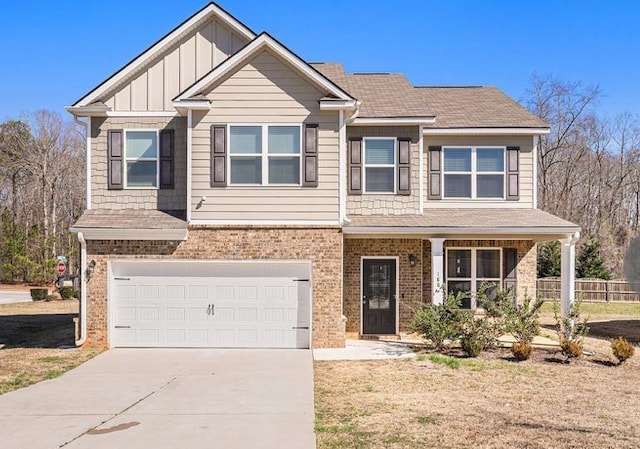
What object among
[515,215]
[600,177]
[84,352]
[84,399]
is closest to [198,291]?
[84,352]

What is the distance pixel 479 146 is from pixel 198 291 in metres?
8.73

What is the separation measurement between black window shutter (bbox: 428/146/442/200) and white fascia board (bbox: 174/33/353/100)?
3840 mm

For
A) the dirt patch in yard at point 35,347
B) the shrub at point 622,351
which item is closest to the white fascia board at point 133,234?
the dirt patch in yard at point 35,347

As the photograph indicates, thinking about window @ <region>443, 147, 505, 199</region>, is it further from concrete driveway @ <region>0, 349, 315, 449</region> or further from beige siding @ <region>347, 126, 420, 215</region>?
concrete driveway @ <region>0, 349, 315, 449</region>

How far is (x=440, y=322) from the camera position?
14.0 m

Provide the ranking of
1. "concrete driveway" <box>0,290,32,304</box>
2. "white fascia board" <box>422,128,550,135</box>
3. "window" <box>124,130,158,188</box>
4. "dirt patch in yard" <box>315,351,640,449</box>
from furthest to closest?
"concrete driveway" <box>0,290,32,304</box> → "white fascia board" <box>422,128,550,135</box> → "window" <box>124,130,158,188</box> → "dirt patch in yard" <box>315,351,640,449</box>

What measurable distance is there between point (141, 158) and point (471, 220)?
8607mm

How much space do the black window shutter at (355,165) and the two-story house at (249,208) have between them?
0.03 m

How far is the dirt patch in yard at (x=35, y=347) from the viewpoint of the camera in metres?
11.7

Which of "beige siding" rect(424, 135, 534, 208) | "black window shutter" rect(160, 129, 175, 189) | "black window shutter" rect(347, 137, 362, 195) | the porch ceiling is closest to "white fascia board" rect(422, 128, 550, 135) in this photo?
"beige siding" rect(424, 135, 534, 208)

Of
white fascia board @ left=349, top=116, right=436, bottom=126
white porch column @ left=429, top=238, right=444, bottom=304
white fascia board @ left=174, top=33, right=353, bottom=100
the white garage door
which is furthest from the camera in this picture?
white fascia board @ left=349, top=116, right=436, bottom=126

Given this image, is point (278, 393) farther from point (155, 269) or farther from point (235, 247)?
point (155, 269)

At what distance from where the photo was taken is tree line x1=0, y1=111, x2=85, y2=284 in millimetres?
42844

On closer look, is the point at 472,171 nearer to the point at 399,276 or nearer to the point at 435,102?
the point at 435,102
